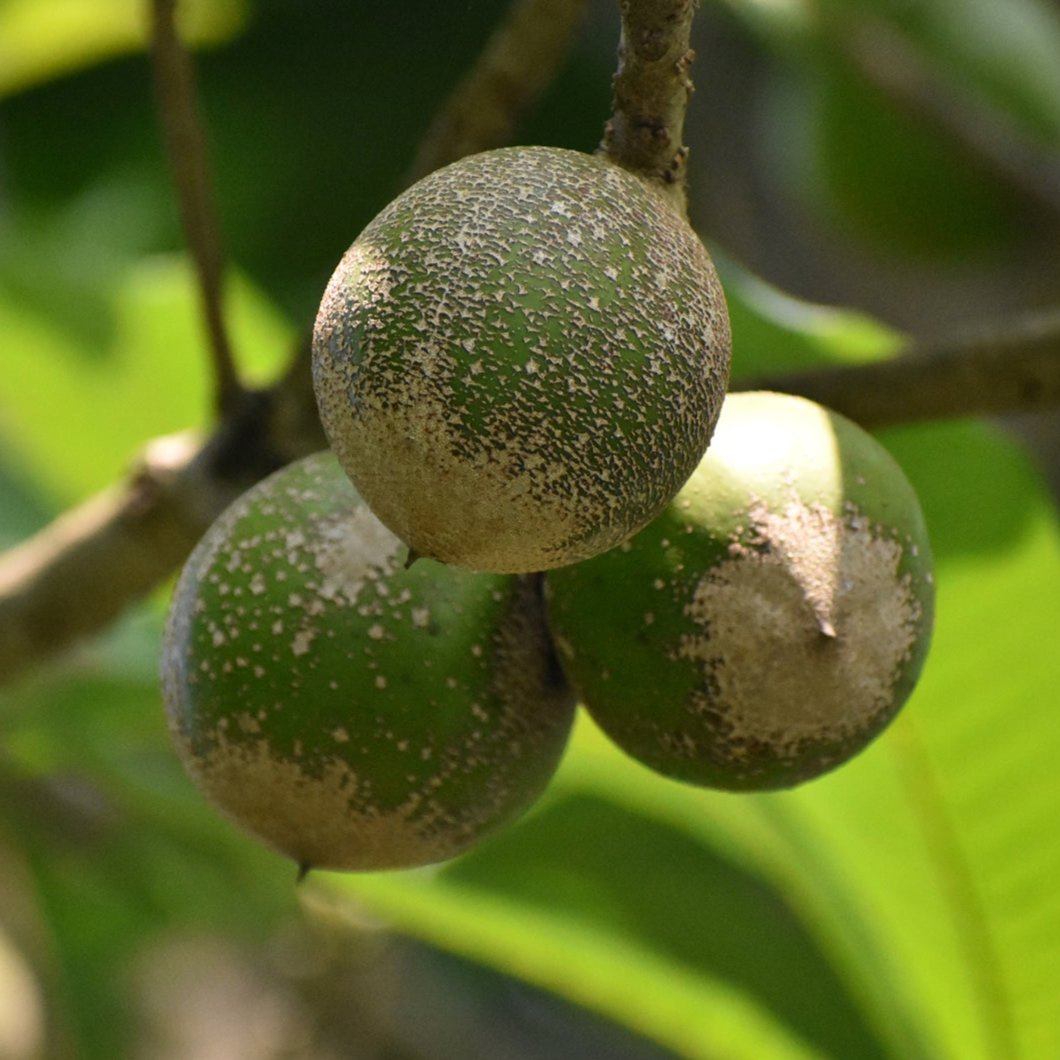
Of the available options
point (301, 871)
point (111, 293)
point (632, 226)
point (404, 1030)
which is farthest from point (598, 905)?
point (632, 226)

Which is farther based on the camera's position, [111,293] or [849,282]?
[849,282]

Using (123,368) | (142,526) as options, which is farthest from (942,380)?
(123,368)

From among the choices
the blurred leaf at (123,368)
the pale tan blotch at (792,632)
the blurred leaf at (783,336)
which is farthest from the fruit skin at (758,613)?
the blurred leaf at (123,368)

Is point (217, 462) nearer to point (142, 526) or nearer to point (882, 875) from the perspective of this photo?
point (142, 526)

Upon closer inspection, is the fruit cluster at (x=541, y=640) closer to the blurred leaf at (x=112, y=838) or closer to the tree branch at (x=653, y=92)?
the tree branch at (x=653, y=92)

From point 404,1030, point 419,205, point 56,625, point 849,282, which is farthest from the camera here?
point 849,282

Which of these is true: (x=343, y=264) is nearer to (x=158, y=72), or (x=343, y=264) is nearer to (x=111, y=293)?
(x=158, y=72)
